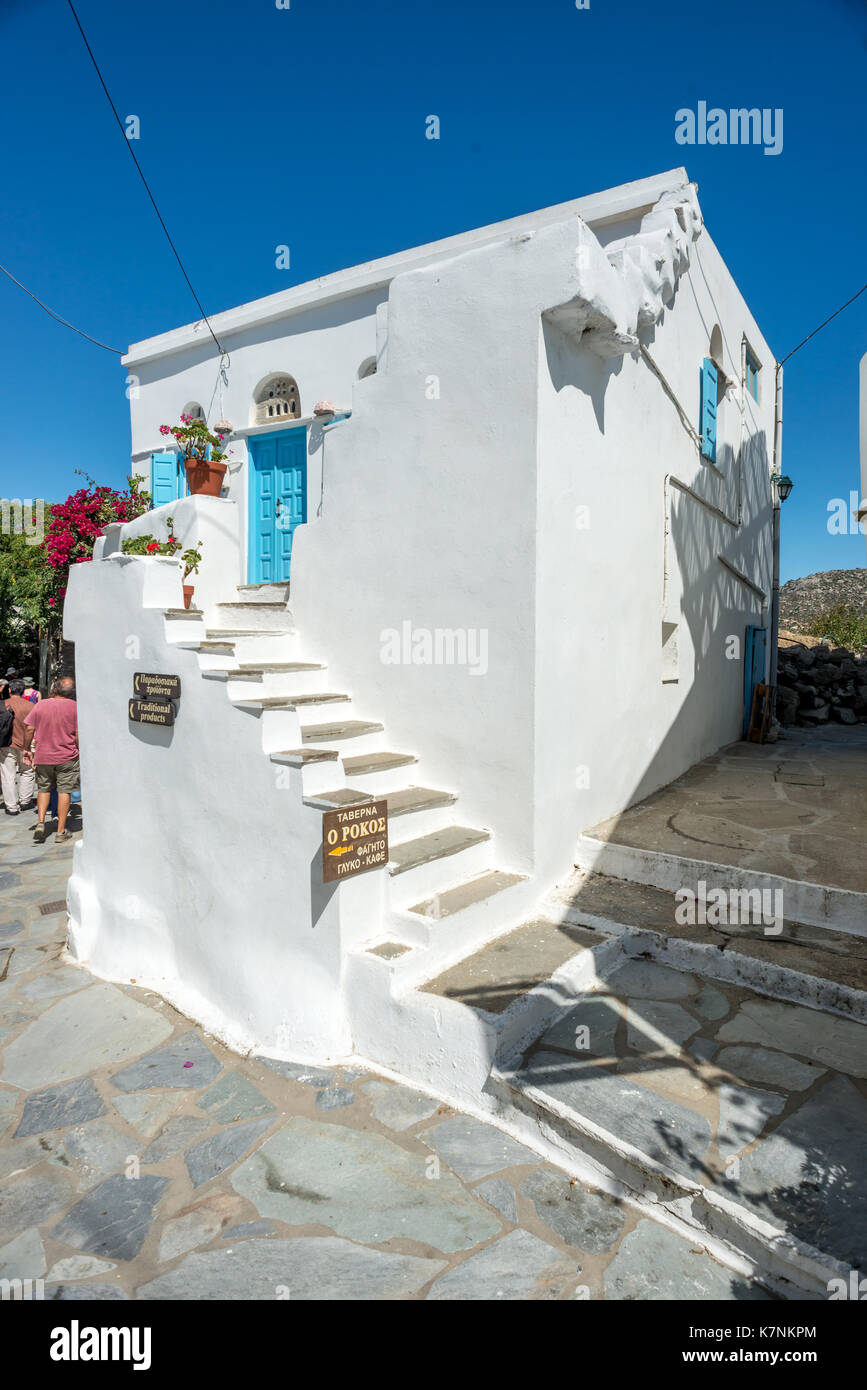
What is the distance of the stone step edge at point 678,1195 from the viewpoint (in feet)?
7.32

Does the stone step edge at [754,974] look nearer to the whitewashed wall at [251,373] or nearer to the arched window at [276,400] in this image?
the whitewashed wall at [251,373]

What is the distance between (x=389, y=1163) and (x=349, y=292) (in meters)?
9.89

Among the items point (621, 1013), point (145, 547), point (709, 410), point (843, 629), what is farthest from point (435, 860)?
point (843, 629)

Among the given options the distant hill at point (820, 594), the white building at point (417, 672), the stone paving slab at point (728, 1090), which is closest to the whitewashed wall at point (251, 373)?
the white building at point (417, 672)

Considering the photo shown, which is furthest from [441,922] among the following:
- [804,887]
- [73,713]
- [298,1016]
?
[73,713]

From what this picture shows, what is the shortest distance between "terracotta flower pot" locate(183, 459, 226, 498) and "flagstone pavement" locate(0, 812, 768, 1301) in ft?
16.1

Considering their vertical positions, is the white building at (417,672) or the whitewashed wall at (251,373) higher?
the whitewashed wall at (251,373)

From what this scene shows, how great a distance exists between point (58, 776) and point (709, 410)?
30.3ft

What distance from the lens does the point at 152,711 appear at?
4.83 m

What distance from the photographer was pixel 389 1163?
9.64 ft

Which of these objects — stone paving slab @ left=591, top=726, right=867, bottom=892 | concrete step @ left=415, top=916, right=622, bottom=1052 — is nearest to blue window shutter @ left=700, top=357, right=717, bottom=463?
stone paving slab @ left=591, top=726, right=867, bottom=892

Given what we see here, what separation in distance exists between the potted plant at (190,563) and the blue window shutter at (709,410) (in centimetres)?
551

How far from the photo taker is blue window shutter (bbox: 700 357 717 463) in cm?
807

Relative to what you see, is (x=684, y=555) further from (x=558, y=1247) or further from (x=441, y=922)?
(x=558, y=1247)
